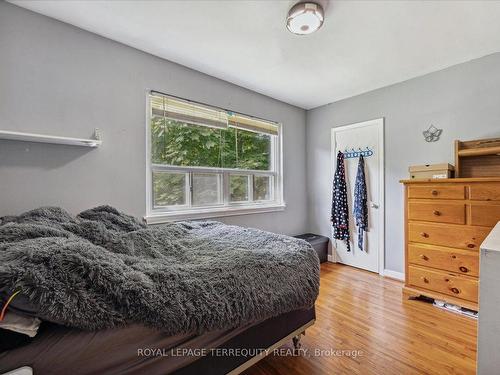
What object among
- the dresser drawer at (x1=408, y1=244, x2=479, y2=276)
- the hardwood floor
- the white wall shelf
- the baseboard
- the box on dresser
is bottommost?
the hardwood floor

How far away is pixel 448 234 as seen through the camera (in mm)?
2148

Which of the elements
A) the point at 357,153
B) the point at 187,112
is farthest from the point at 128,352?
the point at 357,153

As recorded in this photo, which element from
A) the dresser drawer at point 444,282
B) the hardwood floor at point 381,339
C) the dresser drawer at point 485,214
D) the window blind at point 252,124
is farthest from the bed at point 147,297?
the window blind at point 252,124

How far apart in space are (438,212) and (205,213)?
229 centimetres

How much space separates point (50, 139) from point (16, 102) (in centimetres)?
35

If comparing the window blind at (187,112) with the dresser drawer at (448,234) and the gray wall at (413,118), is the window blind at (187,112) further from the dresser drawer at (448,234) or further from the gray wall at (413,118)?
the dresser drawer at (448,234)

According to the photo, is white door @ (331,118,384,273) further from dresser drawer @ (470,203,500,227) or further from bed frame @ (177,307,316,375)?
bed frame @ (177,307,316,375)

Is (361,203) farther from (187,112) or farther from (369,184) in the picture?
(187,112)

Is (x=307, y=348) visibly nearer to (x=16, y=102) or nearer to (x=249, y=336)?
(x=249, y=336)

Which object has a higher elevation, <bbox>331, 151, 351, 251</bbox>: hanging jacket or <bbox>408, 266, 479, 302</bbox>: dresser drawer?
Result: <bbox>331, 151, 351, 251</bbox>: hanging jacket

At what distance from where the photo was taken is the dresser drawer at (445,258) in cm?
→ 201

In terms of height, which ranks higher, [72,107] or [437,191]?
[72,107]

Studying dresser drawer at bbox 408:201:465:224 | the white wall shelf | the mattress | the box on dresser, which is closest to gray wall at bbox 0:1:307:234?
the white wall shelf

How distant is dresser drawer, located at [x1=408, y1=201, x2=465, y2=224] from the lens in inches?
82.3
